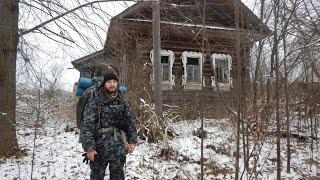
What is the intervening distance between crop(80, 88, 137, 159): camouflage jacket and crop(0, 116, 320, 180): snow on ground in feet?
5.42

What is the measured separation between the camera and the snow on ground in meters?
5.81

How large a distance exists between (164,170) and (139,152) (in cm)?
114

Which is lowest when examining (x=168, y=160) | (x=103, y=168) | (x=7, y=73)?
(x=168, y=160)

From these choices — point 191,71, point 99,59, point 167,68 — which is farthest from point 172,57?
point 99,59

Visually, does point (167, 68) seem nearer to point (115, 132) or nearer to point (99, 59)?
point (99, 59)

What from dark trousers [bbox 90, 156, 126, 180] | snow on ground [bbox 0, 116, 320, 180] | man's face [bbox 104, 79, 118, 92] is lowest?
snow on ground [bbox 0, 116, 320, 180]

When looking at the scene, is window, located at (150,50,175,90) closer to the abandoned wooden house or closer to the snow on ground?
the abandoned wooden house

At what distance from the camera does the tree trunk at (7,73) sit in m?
6.98

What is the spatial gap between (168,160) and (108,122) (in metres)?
2.88

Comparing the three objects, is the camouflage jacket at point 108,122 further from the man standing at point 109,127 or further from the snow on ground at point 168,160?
the snow on ground at point 168,160

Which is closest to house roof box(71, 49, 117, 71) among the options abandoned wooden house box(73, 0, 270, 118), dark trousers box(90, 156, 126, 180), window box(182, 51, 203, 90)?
abandoned wooden house box(73, 0, 270, 118)

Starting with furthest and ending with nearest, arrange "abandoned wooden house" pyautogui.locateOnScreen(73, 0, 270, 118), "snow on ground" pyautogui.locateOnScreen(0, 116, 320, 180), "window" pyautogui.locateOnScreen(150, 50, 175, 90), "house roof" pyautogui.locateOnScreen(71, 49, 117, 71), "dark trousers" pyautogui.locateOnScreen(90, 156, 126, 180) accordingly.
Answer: "window" pyautogui.locateOnScreen(150, 50, 175, 90) < "abandoned wooden house" pyautogui.locateOnScreen(73, 0, 270, 118) < "house roof" pyautogui.locateOnScreen(71, 49, 117, 71) < "snow on ground" pyautogui.locateOnScreen(0, 116, 320, 180) < "dark trousers" pyautogui.locateOnScreen(90, 156, 126, 180)

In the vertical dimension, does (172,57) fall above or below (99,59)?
above

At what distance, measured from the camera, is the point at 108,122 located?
13.3 feet
